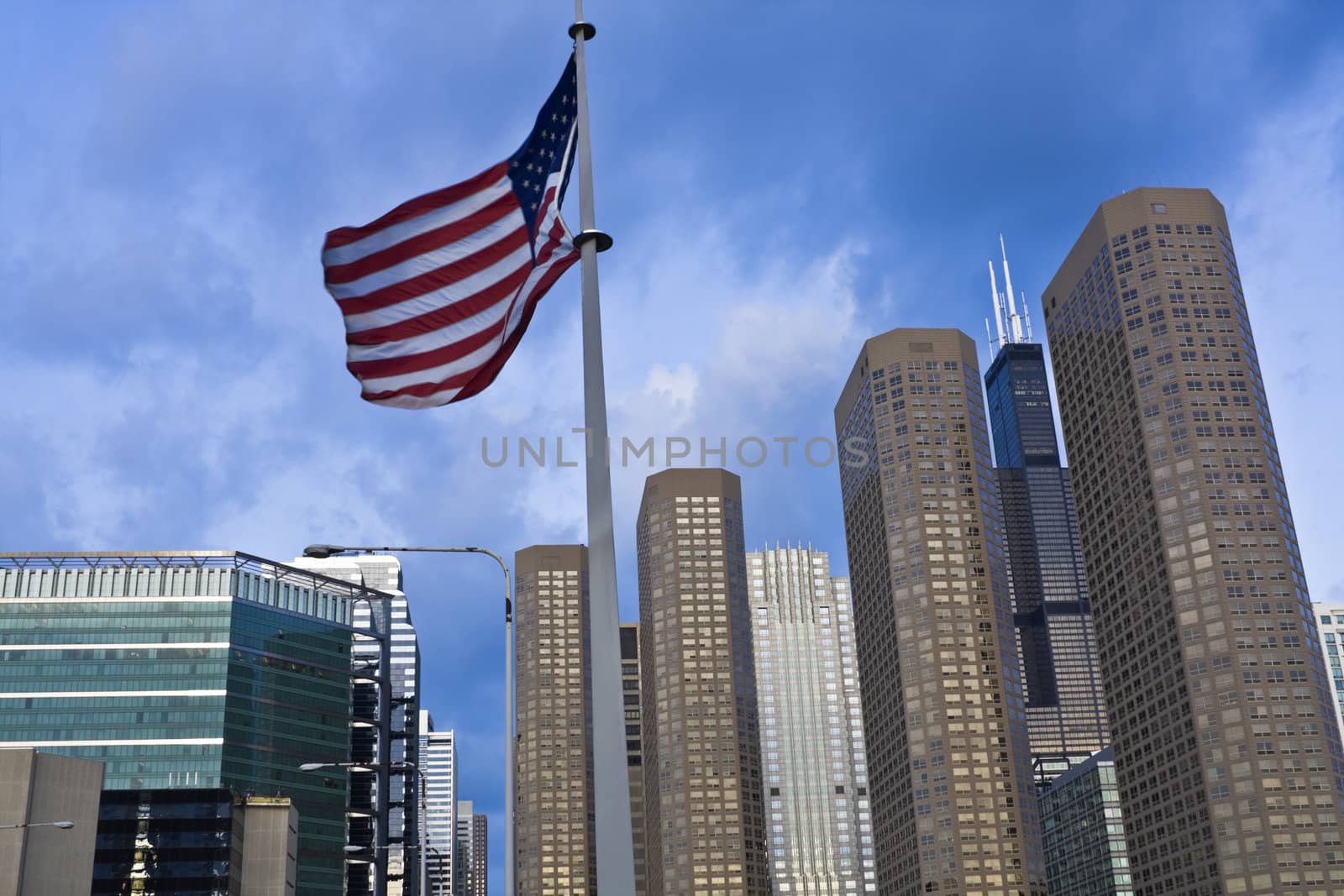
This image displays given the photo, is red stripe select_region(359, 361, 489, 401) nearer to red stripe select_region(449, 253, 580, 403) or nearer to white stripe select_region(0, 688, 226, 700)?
red stripe select_region(449, 253, 580, 403)

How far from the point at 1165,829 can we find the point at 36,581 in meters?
153

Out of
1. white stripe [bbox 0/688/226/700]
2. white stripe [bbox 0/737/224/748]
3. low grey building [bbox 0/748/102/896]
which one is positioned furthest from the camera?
white stripe [bbox 0/688/226/700]

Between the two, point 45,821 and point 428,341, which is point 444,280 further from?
point 45,821

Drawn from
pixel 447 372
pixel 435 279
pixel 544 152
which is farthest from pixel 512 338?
pixel 544 152

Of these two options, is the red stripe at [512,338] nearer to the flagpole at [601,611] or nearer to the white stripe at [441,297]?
the white stripe at [441,297]

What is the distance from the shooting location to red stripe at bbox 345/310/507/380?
19.5 m

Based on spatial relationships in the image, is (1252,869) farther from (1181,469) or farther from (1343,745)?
(1181,469)

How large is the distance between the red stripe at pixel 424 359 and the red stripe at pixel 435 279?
0.75 m

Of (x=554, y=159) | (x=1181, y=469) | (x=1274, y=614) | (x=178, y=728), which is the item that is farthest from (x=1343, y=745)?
(x=554, y=159)

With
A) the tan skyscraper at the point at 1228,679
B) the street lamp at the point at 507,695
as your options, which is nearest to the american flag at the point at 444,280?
the street lamp at the point at 507,695

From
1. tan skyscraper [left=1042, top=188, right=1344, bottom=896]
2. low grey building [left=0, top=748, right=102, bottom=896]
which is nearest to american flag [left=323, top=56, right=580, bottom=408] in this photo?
low grey building [left=0, top=748, right=102, bottom=896]

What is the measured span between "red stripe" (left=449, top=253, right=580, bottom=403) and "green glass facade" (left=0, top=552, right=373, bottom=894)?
554 feet

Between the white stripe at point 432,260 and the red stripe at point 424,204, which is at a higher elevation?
the red stripe at point 424,204

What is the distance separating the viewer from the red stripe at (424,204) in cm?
1939
